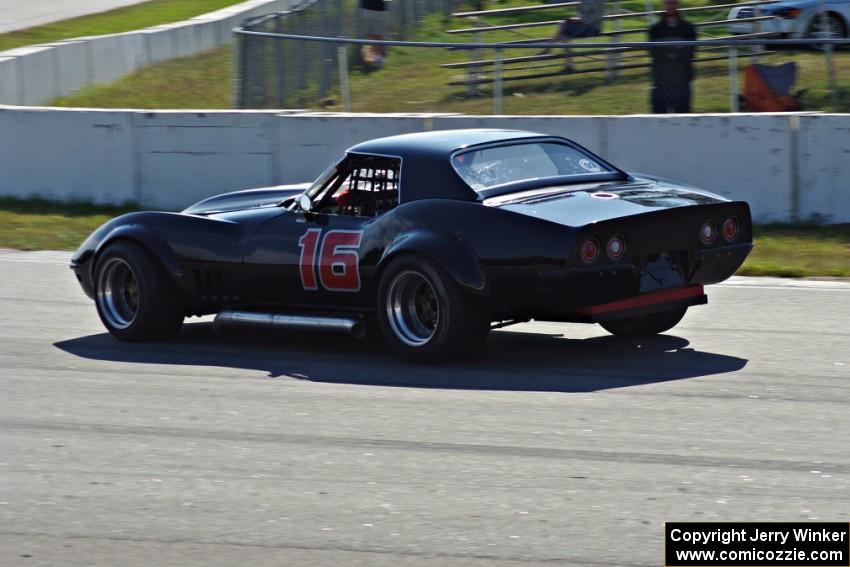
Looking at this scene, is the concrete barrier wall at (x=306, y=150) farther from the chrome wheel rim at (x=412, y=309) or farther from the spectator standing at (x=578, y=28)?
the spectator standing at (x=578, y=28)

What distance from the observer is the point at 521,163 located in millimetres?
8195

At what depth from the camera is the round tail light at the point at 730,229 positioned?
796cm

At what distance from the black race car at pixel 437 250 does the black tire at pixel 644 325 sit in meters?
0.01

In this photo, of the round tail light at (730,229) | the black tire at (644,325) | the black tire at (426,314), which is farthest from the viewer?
the black tire at (644,325)

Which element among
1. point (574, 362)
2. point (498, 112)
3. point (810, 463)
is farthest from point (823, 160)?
point (810, 463)

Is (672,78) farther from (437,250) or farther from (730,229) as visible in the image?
(437,250)

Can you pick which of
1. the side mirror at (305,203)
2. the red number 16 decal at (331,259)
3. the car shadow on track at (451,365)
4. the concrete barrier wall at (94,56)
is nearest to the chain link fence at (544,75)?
the concrete barrier wall at (94,56)

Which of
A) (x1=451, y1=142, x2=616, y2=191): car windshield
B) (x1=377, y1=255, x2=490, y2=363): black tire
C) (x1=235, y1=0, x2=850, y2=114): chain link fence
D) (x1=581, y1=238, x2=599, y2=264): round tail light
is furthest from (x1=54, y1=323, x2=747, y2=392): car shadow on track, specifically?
(x1=235, y1=0, x2=850, y2=114): chain link fence

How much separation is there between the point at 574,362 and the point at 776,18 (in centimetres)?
1469

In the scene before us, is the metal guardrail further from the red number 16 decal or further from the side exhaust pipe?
the red number 16 decal

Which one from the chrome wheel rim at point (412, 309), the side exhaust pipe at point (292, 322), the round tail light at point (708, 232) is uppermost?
the round tail light at point (708, 232)

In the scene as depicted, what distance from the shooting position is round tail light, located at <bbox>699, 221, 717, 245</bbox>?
309 inches

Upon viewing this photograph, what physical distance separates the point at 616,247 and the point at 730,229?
0.90 meters

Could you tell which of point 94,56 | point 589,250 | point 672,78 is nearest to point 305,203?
point 589,250
